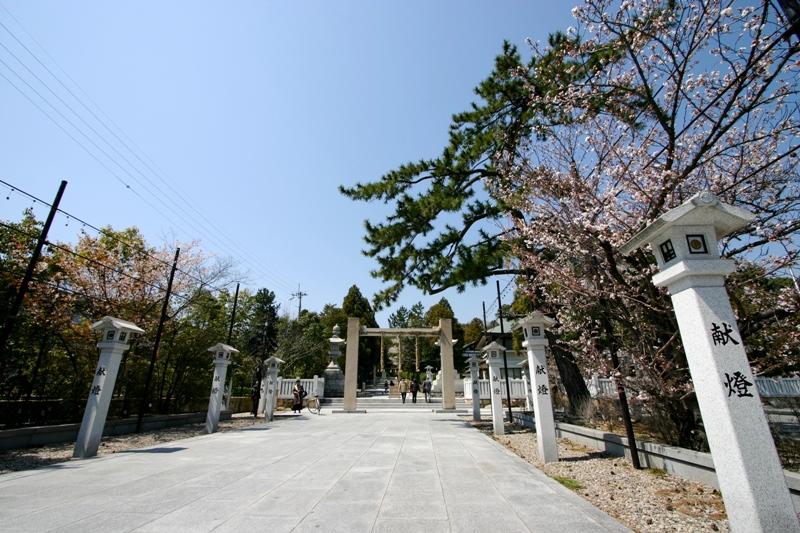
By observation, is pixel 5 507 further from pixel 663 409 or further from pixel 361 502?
pixel 663 409

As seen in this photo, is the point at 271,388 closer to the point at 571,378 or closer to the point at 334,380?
the point at 334,380

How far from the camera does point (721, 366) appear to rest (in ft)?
8.90

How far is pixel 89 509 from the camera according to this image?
11.7 ft

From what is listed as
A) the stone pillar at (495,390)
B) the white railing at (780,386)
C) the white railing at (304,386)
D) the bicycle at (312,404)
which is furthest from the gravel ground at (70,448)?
the white railing at (780,386)

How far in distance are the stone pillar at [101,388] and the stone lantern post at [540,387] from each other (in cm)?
785

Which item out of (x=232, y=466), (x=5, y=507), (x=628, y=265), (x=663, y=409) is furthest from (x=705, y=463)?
(x=5, y=507)

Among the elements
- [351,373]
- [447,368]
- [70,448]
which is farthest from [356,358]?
[70,448]

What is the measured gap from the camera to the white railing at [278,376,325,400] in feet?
59.9

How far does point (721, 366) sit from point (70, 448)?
10969 mm

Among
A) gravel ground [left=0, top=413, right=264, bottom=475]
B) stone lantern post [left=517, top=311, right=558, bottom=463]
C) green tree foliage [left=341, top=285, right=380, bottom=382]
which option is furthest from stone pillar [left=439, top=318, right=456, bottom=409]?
green tree foliage [left=341, top=285, right=380, bottom=382]

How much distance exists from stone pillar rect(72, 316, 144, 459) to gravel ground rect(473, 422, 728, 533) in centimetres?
794

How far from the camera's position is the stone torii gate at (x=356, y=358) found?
16.5m

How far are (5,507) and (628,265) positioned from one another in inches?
336

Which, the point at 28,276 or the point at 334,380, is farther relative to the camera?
the point at 334,380
